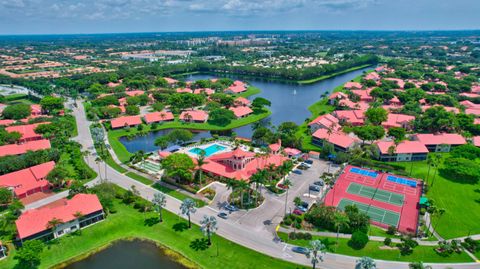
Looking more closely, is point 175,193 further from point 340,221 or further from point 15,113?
point 15,113

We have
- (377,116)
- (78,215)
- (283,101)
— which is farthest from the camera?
(283,101)

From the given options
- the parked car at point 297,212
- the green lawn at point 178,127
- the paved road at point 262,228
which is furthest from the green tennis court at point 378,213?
the green lawn at point 178,127

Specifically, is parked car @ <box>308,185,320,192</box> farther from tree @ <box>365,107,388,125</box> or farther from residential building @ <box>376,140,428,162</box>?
tree @ <box>365,107,388,125</box>

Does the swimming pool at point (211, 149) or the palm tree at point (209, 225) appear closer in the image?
the palm tree at point (209, 225)

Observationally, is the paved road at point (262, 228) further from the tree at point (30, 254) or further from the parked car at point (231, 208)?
the tree at point (30, 254)

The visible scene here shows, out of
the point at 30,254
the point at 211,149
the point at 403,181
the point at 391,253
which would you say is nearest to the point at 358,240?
the point at 391,253

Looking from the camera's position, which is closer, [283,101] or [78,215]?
[78,215]

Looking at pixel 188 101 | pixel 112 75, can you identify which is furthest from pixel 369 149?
pixel 112 75
